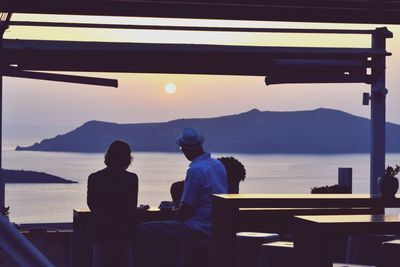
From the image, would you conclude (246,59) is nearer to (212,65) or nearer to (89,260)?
(212,65)

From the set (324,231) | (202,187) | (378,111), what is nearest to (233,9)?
(202,187)

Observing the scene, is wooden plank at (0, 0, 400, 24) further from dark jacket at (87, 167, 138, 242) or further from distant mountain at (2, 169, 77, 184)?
distant mountain at (2, 169, 77, 184)

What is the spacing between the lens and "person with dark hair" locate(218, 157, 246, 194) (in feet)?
21.3

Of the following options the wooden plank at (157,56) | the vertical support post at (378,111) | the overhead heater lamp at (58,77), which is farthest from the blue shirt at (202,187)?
the vertical support post at (378,111)

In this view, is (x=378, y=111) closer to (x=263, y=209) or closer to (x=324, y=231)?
(x=263, y=209)

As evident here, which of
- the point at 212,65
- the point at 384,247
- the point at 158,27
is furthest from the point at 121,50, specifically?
the point at 384,247

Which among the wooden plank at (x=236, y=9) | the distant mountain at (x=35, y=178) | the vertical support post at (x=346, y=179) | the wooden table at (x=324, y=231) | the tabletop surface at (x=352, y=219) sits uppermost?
the wooden plank at (x=236, y=9)

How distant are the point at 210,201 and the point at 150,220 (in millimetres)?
814

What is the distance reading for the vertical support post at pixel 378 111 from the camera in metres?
6.87

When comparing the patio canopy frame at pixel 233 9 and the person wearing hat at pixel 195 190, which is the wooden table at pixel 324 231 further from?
the person wearing hat at pixel 195 190

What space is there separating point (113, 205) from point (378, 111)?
10.2ft

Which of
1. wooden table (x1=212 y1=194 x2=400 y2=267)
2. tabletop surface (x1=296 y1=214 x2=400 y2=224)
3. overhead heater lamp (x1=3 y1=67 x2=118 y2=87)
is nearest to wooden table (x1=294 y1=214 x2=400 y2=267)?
tabletop surface (x1=296 y1=214 x2=400 y2=224)

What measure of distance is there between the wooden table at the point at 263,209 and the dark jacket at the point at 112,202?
0.53 meters

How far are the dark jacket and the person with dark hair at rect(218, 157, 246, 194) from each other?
1.53m
